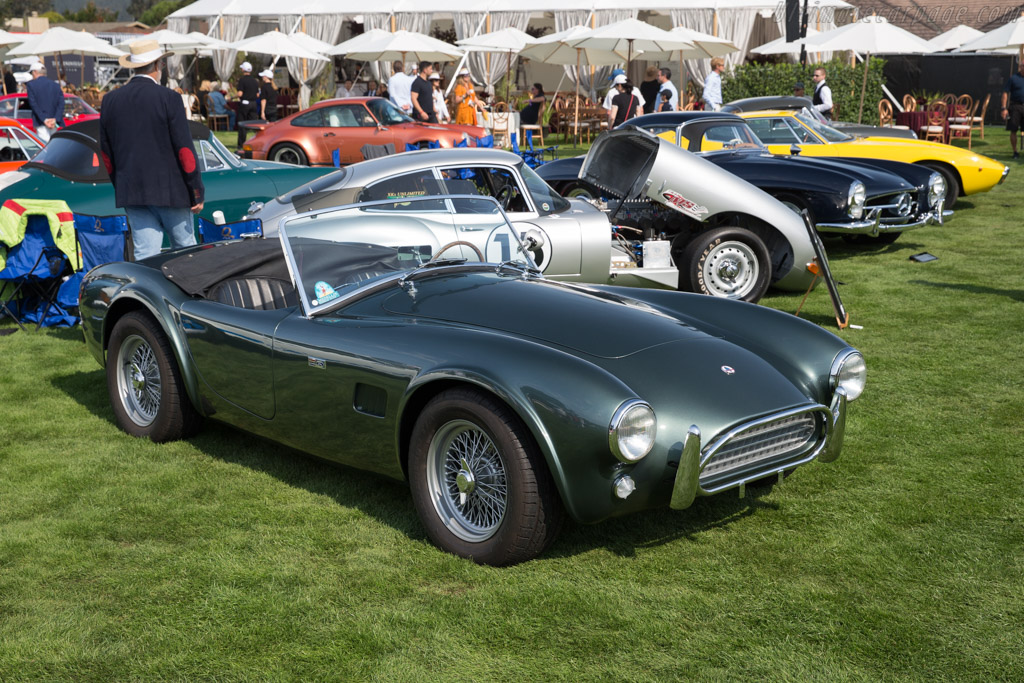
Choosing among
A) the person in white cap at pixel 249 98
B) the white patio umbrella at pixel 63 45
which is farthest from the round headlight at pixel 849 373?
the white patio umbrella at pixel 63 45

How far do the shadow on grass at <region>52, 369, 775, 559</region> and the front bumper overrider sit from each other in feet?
1.47

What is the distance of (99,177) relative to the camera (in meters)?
9.57

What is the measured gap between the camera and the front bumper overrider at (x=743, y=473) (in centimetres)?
354

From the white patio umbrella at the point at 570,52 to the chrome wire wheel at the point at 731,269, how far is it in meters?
Result: 15.0

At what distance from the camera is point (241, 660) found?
3273mm

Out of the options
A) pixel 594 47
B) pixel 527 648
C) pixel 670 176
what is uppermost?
pixel 594 47

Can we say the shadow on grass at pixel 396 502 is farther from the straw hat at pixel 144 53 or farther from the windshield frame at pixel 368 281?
Answer: the straw hat at pixel 144 53

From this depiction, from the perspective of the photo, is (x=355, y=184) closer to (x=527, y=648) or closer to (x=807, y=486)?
(x=807, y=486)

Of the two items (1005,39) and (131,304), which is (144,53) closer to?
(131,304)

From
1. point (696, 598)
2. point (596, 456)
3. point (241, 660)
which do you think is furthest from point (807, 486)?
point (241, 660)

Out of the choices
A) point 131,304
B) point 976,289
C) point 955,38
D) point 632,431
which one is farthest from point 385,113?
point 955,38

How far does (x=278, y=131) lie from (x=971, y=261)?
38.3 ft

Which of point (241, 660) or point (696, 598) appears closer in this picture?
point (241, 660)

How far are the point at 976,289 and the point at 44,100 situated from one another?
14.1m
